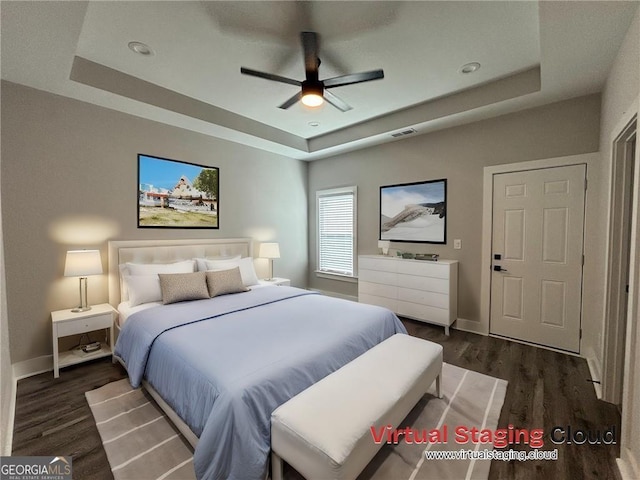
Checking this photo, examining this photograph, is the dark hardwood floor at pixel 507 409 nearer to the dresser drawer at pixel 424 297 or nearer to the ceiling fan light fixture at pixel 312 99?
the dresser drawer at pixel 424 297

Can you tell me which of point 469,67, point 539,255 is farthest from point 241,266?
point 539,255

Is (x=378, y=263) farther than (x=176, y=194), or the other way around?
(x=378, y=263)

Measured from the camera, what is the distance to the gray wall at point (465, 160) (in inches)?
119

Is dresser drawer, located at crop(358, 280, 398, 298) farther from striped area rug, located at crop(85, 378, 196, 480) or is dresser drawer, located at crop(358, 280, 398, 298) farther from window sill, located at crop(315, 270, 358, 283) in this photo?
striped area rug, located at crop(85, 378, 196, 480)

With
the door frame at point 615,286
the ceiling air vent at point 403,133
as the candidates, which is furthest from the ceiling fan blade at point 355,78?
the door frame at point 615,286

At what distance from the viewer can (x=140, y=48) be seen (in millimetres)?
→ 2439

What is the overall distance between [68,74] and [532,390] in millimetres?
4846

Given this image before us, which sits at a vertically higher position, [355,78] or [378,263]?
[355,78]

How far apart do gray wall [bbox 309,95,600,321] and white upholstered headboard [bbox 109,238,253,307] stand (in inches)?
82.0

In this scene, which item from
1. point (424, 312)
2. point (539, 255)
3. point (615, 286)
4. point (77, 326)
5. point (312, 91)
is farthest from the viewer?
point (424, 312)

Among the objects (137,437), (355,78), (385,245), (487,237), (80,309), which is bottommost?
(137,437)

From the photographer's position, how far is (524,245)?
3.28 metres

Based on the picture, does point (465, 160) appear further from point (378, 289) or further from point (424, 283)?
point (378, 289)

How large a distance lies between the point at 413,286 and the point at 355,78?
2.73 meters
